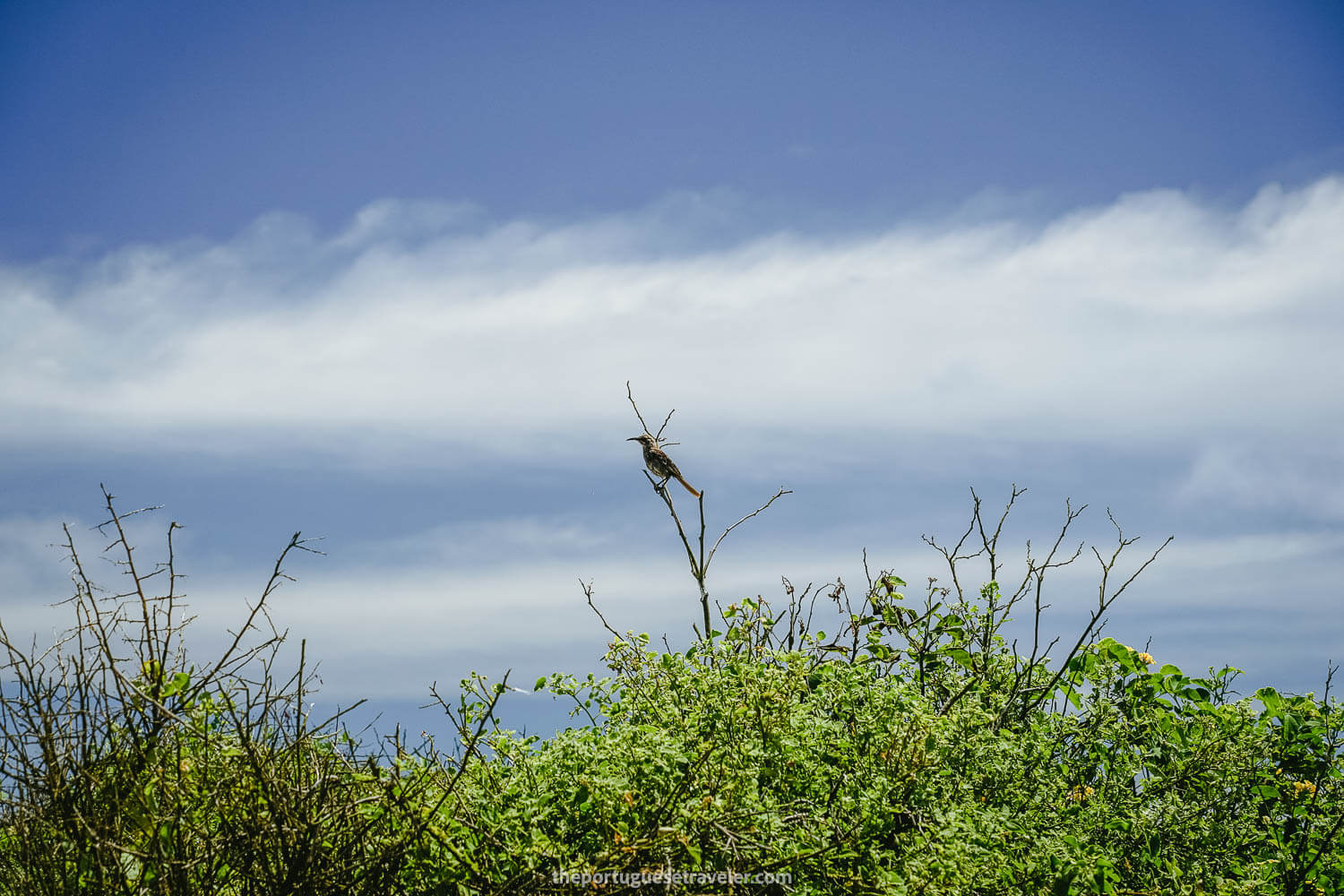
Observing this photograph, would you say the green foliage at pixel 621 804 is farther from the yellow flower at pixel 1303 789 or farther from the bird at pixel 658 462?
the bird at pixel 658 462

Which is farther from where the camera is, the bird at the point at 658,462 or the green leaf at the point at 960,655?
the bird at the point at 658,462

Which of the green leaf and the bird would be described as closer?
the green leaf

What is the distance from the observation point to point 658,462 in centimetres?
720

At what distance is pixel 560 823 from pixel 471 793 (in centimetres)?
35

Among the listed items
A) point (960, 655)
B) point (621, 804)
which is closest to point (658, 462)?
point (960, 655)

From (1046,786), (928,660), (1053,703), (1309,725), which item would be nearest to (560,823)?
(1046,786)

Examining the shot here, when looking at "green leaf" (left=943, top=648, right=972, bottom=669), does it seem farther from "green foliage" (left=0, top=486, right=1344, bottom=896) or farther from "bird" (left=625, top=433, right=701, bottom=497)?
"bird" (left=625, top=433, right=701, bottom=497)

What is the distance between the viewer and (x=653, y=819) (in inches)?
127

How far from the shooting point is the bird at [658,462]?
7124 mm

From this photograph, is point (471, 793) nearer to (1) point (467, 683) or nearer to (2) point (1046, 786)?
(1) point (467, 683)

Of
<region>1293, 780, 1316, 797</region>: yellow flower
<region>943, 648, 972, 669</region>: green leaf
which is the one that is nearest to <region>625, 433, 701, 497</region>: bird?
<region>943, 648, 972, 669</region>: green leaf

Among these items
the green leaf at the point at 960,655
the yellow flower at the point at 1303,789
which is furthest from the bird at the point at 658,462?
the yellow flower at the point at 1303,789

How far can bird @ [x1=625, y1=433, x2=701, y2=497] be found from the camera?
23.4 feet

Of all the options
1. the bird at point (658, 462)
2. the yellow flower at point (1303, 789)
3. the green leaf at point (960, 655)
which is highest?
the bird at point (658, 462)
